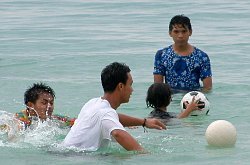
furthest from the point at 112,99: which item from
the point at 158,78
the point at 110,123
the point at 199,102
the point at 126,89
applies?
the point at 158,78

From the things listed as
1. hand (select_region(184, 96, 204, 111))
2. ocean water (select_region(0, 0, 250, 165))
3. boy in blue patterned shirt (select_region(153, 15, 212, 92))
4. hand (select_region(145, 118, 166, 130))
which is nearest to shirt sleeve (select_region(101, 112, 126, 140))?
ocean water (select_region(0, 0, 250, 165))

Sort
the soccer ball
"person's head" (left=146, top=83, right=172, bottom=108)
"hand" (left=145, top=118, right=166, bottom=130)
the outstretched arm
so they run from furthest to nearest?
the soccer ball, the outstretched arm, "person's head" (left=146, top=83, right=172, bottom=108), "hand" (left=145, top=118, right=166, bottom=130)

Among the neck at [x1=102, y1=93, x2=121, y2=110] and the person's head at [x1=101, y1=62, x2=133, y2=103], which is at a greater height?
the person's head at [x1=101, y1=62, x2=133, y2=103]

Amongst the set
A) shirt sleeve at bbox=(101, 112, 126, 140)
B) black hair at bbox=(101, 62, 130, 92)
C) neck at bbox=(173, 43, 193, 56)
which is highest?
neck at bbox=(173, 43, 193, 56)

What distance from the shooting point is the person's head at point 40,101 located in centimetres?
1009

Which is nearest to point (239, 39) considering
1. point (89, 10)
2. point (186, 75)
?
point (186, 75)

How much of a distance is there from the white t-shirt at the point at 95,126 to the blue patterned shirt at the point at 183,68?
14.1 feet

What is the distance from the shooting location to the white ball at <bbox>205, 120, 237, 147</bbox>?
9.38 meters

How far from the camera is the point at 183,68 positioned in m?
12.8

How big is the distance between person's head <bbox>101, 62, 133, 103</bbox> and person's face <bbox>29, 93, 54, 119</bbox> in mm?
1680

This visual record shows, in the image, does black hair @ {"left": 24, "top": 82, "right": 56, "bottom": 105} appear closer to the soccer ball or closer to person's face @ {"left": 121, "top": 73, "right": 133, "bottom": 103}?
person's face @ {"left": 121, "top": 73, "right": 133, "bottom": 103}

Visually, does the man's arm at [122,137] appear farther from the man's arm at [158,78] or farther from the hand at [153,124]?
the man's arm at [158,78]

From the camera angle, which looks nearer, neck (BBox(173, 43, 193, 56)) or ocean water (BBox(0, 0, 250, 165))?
ocean water (BBox(0, 0, 250, 165))

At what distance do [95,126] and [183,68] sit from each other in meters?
4.55
